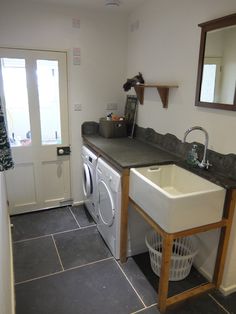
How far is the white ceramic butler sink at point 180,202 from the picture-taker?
60.2 inches

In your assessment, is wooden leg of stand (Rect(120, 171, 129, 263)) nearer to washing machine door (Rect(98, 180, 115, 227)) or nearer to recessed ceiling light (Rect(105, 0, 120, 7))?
washing machine door (Rect(98, 180, 115, 227))

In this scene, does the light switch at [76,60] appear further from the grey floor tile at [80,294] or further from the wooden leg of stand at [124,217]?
the grey floor tile at [80,294]

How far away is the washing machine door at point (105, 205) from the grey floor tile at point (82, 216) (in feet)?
1.27

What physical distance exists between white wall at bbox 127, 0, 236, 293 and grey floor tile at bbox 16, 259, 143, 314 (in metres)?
0.72

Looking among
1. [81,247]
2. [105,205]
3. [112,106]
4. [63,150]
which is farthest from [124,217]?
[112,106]

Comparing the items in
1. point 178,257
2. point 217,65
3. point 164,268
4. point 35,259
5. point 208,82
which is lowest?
point 35,259

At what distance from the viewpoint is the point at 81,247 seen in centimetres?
246

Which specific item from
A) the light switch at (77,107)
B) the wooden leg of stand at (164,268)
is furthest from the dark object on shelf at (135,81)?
the wooden leg of stand at (164,268)

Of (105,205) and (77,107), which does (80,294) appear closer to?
(105,205)

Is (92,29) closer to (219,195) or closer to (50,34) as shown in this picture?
(50,34)

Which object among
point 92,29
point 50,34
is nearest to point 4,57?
point 50,34

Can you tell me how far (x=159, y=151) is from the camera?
97.1 inches

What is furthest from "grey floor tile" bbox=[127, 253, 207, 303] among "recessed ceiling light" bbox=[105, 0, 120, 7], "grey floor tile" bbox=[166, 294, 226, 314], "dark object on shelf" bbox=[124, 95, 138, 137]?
"recessed ceiling light" bbox=[105, 0, 120, 7]

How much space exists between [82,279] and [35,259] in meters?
0.53
